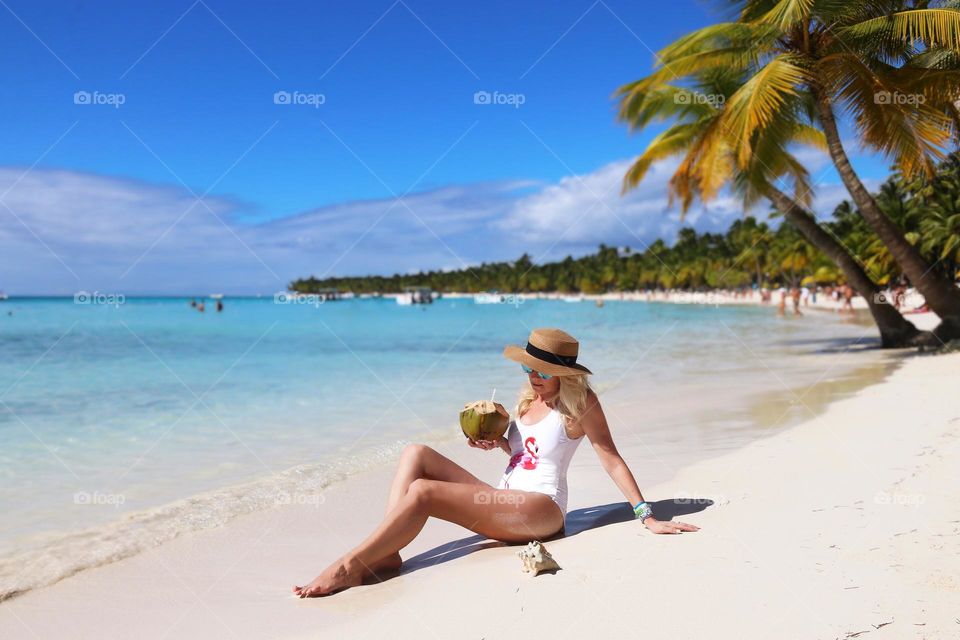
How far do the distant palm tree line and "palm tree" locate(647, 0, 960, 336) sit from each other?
257cm

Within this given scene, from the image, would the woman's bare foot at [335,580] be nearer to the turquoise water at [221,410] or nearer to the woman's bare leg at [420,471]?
the woman's bare leg at [420,471]

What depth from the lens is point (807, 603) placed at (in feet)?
9.23

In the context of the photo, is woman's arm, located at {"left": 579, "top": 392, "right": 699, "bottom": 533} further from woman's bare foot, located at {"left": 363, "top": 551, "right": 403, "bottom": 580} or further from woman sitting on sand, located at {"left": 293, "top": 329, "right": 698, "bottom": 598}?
woman's bare foot, located at {"left": 363, "top": 551, "right": 403, "bottom": 580}

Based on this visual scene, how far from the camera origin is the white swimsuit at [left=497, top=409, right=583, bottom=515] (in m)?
3.94

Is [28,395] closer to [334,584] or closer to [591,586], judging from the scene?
[334,584]

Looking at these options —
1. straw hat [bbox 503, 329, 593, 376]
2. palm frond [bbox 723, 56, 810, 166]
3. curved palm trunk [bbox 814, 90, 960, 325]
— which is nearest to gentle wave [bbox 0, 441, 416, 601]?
straw hat [bbox 503, 329, 593, 376]

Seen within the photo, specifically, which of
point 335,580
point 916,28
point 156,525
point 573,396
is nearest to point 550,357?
point 573,396

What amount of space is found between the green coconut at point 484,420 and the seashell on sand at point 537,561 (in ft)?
2.35

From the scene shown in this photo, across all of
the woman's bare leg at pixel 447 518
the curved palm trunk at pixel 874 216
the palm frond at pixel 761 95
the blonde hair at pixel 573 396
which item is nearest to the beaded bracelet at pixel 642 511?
the woman's bare leg at pixel 447 518

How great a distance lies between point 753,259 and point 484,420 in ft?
314

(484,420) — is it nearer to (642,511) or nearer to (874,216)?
(642,511)

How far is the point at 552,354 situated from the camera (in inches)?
152

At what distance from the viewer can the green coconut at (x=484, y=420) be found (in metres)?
3.88

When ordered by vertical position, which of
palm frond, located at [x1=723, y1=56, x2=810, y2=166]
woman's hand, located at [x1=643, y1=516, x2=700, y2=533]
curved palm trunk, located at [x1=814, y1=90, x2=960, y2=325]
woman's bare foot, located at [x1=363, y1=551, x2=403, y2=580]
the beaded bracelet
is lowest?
woman's bare foot, located at [x1=363, y1=551, x2=403, y2=580]
